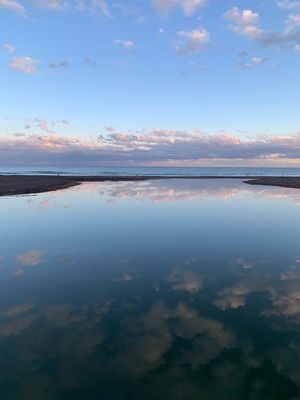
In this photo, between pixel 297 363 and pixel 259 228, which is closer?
pixel 297 363

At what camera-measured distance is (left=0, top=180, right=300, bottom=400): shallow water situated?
6.63m

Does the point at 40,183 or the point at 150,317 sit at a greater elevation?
the point at 40,183

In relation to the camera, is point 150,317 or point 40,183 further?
point 40,183

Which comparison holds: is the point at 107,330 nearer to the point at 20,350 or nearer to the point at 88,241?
the point at 20,350

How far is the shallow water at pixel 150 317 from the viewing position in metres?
6.63

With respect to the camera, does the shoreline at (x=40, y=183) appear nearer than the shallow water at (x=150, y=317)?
No

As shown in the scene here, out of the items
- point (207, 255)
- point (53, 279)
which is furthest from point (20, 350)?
point (207, 255)

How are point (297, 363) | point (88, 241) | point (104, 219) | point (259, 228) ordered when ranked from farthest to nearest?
point (104, 219), point (259, 228), point (88, 241), point (297, 363)

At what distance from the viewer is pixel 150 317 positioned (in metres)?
9.23

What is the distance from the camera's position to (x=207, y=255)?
15375 millimetres

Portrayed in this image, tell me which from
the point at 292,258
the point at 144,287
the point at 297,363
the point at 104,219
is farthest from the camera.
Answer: the point at 104,219

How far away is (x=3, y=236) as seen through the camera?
19.1m

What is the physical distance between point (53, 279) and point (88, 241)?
5.87 meters

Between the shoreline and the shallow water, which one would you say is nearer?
the shallow water
